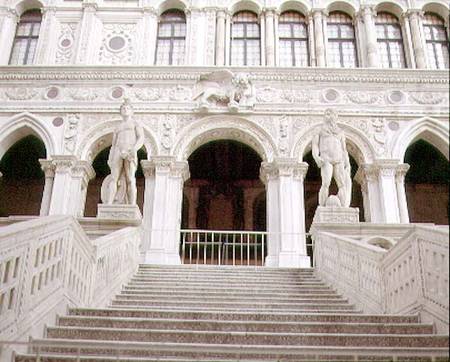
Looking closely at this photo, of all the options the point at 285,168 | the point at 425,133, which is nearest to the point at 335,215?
the point at 285,168

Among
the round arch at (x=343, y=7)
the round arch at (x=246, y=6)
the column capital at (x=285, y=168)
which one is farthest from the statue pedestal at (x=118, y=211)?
the round arch at (x=343, y=7)

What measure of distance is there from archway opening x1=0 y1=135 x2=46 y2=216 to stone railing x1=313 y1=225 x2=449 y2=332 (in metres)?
14.6

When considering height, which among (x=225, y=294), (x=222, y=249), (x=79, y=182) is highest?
Result: (x=79, y=182)

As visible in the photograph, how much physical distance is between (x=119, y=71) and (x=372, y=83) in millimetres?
8206

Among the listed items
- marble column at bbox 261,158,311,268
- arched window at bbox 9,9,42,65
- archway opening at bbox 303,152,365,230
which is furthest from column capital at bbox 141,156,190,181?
archway opening at bbox 303,152,365,230

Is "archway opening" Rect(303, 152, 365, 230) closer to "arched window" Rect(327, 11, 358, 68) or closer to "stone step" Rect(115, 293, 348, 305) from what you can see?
"arched window" Rect(327, 11, 358, 68)

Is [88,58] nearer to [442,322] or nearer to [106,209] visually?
[106,209]

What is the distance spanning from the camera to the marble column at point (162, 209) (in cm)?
1504

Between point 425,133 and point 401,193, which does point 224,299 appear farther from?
point 425,133

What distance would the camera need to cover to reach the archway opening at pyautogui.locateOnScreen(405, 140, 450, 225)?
20000 millimetres

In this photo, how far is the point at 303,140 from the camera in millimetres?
16547

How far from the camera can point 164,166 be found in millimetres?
16141

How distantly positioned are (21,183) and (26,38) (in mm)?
5760

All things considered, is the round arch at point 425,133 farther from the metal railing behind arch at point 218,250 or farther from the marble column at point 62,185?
the marble column at point 62,185
